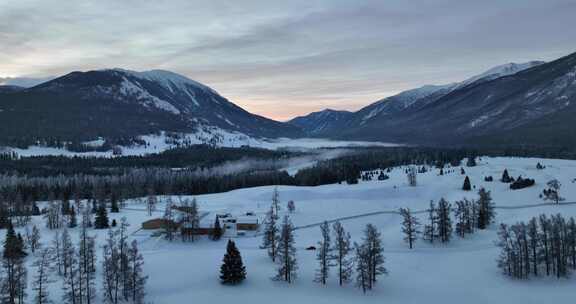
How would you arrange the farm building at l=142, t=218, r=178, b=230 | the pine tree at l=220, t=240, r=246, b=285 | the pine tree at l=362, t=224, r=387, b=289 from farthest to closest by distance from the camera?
the farm building at l=142, t=218, r=178, b=230, the pine tree at l=362, t=224, r=387, b=289, the pine tree at l=220, t=240, r=246, b=285

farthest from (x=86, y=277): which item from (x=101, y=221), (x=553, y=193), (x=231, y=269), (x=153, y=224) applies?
(x=553, y=193)

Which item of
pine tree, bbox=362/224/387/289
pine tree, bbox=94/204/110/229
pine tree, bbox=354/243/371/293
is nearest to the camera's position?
pine tree, bbox=354/243/371/293

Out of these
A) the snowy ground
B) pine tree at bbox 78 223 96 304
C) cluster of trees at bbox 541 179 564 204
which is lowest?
the snowy ground

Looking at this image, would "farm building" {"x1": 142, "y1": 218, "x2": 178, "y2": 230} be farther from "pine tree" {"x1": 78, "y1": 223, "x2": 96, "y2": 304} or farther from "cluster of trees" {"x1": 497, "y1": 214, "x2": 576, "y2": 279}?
"cluster of trees" {"x1": 497, "y1": 214, "x2": 576, "y2": 279}

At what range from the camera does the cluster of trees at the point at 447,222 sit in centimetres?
7638

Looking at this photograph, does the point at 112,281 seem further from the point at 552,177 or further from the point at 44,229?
the point at 552,177

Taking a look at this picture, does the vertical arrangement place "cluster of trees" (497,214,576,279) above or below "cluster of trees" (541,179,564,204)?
below

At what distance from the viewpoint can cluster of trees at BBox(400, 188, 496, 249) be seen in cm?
7638

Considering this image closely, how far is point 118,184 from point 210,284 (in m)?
126

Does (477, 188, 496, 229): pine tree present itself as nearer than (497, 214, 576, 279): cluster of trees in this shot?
No

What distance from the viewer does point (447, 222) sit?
78.4 meters

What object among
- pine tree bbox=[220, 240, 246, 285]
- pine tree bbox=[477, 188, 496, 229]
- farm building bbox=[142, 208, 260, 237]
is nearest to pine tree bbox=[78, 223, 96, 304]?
pine tree bbox=[220, 240, 246, 285]

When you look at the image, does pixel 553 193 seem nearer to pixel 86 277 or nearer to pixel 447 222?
pixel 447 222

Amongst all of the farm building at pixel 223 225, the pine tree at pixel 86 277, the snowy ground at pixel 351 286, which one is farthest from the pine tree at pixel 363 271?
the farm building at pixel 223 225
